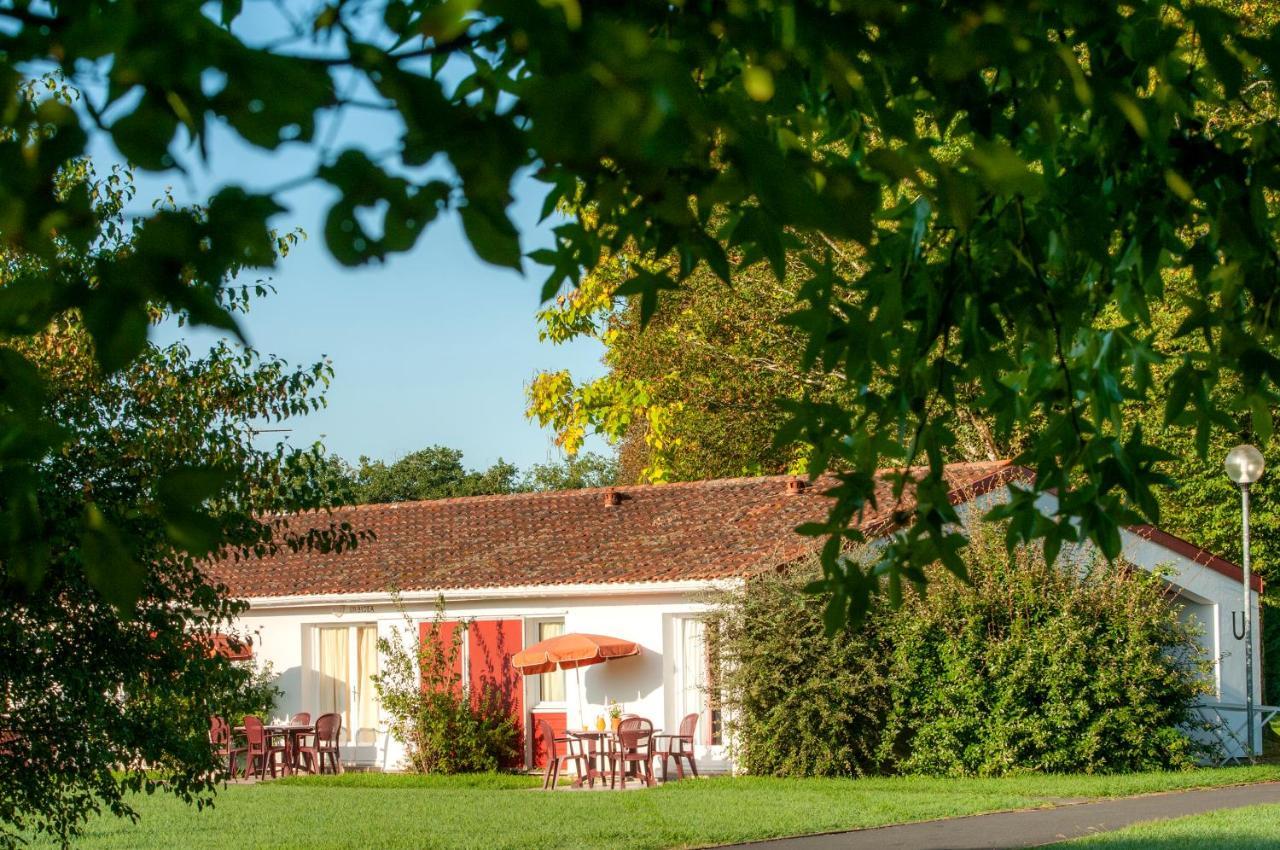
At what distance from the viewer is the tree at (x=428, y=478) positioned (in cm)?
7386

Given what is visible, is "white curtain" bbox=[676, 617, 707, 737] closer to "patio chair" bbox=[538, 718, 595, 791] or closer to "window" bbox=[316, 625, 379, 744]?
"patio chair" bbox=[538, 718, 595, 791]

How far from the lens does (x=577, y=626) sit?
24109 millimetres

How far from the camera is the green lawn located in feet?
40.4

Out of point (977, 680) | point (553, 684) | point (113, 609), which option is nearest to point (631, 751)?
point (553, 684)

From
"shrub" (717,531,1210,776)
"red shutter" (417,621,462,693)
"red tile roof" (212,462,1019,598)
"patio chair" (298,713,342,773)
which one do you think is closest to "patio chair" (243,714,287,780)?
"patio chair" (298,713,342,773)

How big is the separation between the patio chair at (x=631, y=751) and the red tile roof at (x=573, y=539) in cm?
235

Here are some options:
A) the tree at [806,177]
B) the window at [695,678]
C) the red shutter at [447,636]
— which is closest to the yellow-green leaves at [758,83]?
the tree at [806,177]

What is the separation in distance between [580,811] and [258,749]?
9656 mm

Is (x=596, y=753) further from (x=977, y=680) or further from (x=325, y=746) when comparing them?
(x=325, y=746)

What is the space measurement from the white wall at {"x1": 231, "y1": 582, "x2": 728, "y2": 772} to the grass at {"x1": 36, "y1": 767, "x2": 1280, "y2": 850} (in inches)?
95.5

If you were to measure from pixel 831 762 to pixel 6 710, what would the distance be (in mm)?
13662

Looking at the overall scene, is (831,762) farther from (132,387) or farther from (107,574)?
(107,574)

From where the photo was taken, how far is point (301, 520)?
101 ft

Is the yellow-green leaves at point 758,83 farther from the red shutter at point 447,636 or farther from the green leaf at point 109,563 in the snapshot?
the red shutter at point 447,636
